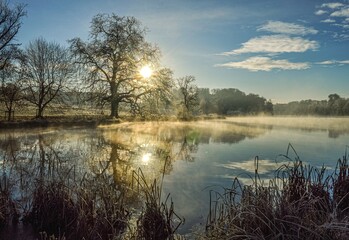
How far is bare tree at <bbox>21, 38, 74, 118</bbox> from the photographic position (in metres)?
32.3

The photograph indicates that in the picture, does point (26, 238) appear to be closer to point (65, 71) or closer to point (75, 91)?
point (75, 91)

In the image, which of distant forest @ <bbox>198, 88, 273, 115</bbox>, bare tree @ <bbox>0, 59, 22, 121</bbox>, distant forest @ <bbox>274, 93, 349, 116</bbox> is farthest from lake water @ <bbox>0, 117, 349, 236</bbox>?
distant forest @ <bbox>274, 93, 349, 116</bbox>

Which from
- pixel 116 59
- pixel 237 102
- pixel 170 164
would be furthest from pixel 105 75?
pixel 237 102

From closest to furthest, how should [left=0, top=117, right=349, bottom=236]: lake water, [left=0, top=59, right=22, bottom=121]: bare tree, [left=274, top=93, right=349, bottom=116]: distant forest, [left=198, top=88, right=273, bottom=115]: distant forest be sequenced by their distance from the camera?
[left=0, top=117, right=349, bottom=236]: lake water, [left=0, top=59, right=22, bottom=121]: bare tree, [left=274, top=93, right=349, bottom=116]: distant forest, [left=198, top=88, right=273, bottom=115]: distant forest

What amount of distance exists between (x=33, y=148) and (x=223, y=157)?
8.13 meters

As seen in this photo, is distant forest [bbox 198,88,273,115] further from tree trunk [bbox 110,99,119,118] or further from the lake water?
the lake water

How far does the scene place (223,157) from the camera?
13.6 m

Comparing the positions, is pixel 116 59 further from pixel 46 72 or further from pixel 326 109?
pixel 326 109

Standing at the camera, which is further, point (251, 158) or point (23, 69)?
point (23, 69)

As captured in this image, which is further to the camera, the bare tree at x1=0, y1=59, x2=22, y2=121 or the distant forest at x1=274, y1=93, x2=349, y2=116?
the distant forest at x1=274, y1=93, x2=349, y2=116

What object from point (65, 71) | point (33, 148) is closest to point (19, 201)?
point (33, 148)

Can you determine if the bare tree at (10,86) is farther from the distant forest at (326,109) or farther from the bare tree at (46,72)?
the distant forest at (326,109)

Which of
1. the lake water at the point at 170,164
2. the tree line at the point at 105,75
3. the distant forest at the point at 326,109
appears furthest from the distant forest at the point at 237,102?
the lake water at the point at 170,164

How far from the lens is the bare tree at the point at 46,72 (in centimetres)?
3234
